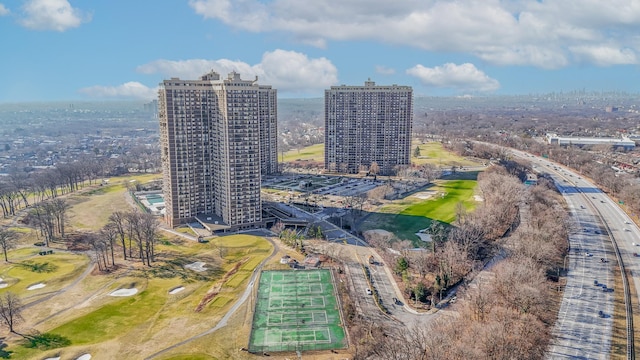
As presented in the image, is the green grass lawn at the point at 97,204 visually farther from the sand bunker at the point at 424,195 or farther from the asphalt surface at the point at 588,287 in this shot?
the asphalt surface at the point at 588,287

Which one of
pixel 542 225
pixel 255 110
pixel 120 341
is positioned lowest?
pixel 120 341

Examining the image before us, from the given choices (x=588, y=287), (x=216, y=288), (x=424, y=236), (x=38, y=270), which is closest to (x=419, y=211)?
(x=424, y=236)

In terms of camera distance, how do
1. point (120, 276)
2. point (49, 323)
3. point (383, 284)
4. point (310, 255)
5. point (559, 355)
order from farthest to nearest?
1. point (310, 255)
2. point (120, 276)
3. point (383, 284)
4. point (49, 323)
5. point (559, 355)

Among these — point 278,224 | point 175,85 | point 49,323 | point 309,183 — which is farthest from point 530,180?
point 49,323

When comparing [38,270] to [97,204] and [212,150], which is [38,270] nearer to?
[212,150]

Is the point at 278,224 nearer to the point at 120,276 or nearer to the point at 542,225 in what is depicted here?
the point at 120,276

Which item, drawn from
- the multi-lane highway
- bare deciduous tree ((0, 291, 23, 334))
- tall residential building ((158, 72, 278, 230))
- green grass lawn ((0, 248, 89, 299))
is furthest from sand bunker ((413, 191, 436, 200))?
bare deciduous tree ((0, 291, 23, 334))
